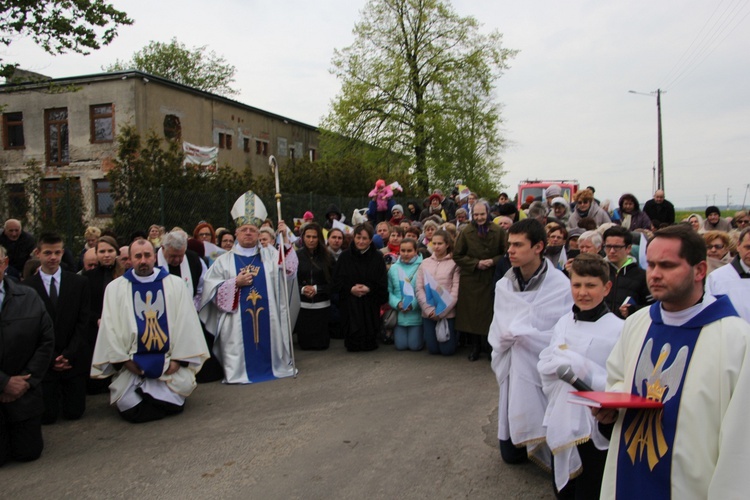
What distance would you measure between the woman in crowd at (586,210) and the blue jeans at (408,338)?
3.08m

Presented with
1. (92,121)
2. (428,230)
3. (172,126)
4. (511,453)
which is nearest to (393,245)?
(428,230)

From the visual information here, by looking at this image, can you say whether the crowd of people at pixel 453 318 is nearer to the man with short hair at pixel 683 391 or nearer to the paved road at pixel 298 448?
the man with short hair at pixel 683 391

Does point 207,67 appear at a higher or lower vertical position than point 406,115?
higher

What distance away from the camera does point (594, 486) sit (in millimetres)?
3891

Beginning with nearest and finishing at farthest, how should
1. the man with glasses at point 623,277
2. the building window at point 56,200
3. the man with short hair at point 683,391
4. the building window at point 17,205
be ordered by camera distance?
the man with short hair at point 683,391 < the man with glasses at point 623,277 < the building window at point 56,200 < the building window at point 17,205

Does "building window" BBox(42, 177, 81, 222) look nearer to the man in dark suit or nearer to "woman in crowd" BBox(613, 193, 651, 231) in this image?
the man in dark suit

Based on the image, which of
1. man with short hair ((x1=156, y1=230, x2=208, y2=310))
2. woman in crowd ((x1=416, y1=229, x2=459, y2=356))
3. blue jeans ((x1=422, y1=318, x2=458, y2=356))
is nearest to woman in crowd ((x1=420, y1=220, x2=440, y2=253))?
woman in crowd ((x1=416, y1=229, x2=459, y2=356))

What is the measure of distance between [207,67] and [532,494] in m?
51.7

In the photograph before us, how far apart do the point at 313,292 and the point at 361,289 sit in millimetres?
700

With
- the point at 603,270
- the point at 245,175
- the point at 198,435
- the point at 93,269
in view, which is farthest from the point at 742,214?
the point at 245,175

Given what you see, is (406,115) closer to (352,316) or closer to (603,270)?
(352,316)

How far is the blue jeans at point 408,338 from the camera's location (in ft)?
29.5

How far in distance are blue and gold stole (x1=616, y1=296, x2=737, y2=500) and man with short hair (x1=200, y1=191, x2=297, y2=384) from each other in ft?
17.9

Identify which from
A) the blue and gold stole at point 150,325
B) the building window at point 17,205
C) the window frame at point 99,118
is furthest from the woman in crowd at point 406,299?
the window frame at point 99,118
